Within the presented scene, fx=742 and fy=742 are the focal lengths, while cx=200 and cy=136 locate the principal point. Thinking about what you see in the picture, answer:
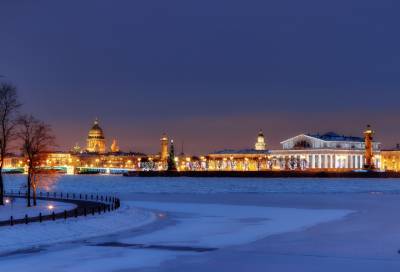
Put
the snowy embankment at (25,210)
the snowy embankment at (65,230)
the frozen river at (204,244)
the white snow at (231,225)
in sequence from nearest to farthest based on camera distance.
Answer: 1. the frozen river at (204,244)
2. the snowy embankment at (65,230)
3. the white snow at (231,225)
4. the snowy embankment at (25,210)

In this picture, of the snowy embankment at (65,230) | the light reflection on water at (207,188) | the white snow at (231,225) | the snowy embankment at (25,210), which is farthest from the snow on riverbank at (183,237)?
the light reflection on water at (207,188)

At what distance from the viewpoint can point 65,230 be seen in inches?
1265

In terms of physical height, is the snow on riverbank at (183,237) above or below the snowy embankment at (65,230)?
below

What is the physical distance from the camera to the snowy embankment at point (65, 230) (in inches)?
1119

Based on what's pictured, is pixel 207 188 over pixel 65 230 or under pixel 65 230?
over

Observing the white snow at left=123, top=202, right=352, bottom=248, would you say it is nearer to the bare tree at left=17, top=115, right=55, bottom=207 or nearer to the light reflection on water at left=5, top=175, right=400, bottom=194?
the bare tree at left=17, top=115, right=55, bottom=207

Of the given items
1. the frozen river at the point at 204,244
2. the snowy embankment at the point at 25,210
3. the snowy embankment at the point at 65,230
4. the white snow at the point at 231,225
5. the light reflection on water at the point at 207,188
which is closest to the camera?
the frozen river at the point at 204,244

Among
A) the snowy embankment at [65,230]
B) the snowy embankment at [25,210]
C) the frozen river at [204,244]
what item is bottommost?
the frozen river at [204,244]

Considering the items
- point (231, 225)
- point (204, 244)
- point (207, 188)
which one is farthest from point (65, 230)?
point (207, 188)

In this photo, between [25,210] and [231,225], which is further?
[25,210]

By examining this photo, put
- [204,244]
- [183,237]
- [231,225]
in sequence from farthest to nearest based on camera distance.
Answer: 1. [231,225]
2. [183,237]
3. [204,244]

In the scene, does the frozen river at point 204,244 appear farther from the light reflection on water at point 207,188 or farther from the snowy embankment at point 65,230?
the light reflection on water at point 207,188

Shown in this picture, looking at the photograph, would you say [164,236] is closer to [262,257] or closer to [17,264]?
[262,257]

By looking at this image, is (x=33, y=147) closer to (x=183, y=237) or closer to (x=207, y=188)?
(x=183, y=237)
